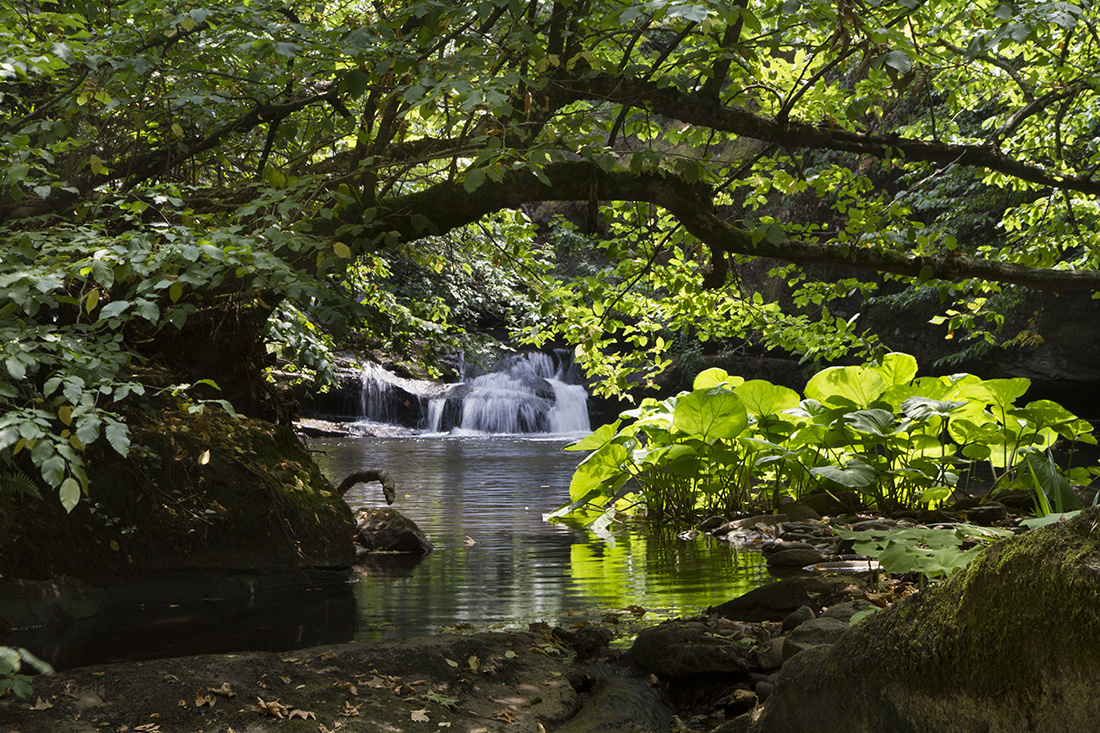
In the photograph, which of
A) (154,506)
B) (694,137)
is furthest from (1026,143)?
(154,506)

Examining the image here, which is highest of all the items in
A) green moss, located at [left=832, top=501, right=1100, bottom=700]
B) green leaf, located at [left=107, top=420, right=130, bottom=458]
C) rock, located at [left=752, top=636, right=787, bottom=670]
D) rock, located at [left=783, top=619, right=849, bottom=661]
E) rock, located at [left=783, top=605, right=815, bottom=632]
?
green leaf, located at [left=107, top=420, right=130, bottom=458]

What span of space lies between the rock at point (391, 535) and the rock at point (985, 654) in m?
4.45

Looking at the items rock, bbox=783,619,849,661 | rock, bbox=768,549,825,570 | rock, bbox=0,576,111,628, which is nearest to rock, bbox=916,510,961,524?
rock, bbox=768,549,825,570

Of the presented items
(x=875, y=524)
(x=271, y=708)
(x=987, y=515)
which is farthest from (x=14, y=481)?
(x=987, y=515)

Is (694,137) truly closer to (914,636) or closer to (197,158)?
(197,158)

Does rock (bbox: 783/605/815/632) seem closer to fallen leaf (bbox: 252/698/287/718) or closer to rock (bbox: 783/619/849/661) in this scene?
rock (bbox: 783/619/849/661)

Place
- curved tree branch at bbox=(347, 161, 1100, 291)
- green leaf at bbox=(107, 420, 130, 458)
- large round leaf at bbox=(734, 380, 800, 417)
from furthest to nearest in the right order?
large round leaf at bbox=(734, 380, 800, 417), curved tree branch at bbox=(347, 161, 1100, 291), green leaf at bbox=(107, 420, 130, 458)

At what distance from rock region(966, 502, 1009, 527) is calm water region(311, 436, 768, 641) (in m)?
1.90

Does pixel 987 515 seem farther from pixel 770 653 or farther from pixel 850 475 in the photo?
pixel 770 653

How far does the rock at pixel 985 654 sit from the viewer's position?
5.30 ft

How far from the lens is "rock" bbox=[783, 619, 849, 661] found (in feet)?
9.61

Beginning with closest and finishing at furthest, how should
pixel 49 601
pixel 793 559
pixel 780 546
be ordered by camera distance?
pixel 49 601 → pixel 793 559 → pixel 780 546

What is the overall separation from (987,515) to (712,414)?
222 cm

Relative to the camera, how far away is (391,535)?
20.9 feet
